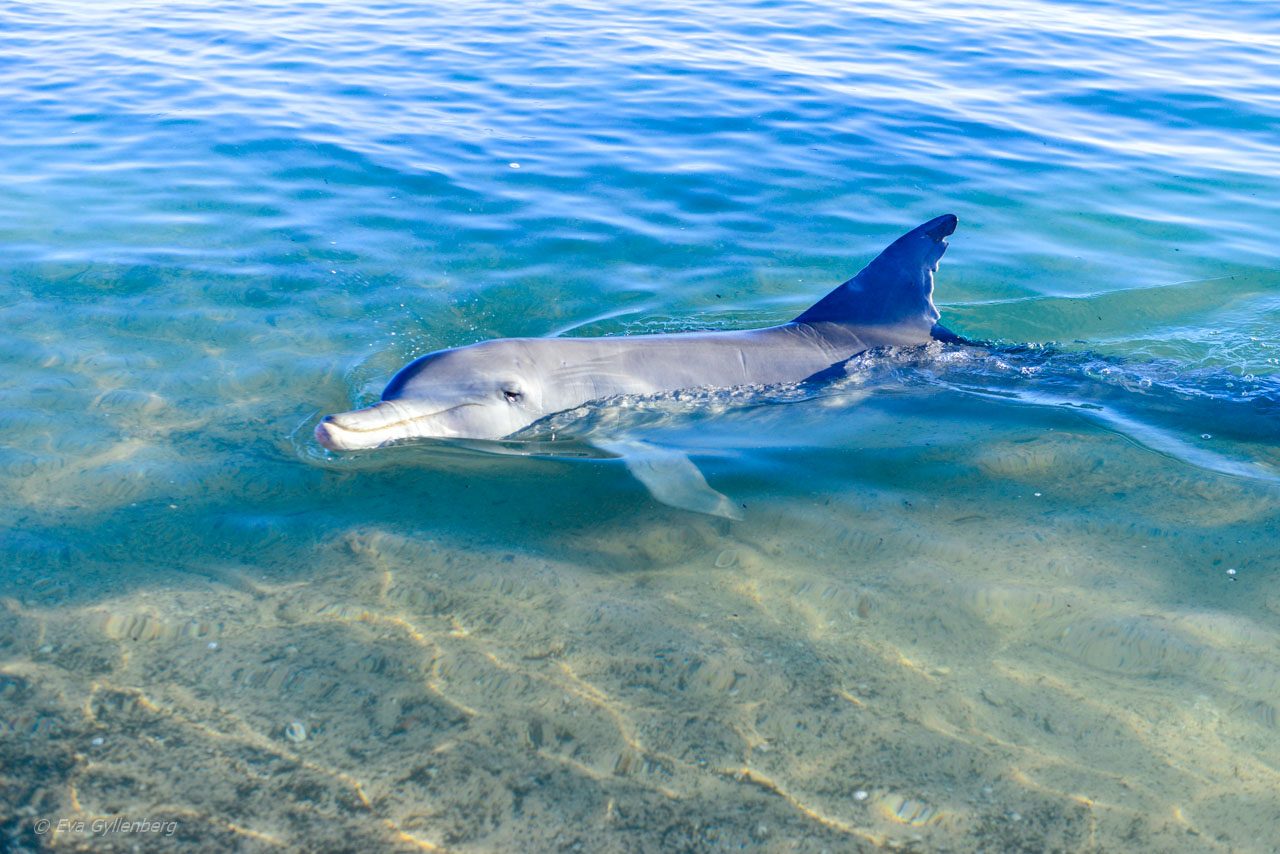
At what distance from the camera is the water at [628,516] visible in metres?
4.80

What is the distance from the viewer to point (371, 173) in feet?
48.4

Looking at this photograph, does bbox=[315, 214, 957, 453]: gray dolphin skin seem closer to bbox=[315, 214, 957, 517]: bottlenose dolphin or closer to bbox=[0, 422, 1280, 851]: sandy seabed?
bbox=[315, 214, 957, 517]: bottlenose dolphin

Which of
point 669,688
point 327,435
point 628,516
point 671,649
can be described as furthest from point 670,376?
point 669,688

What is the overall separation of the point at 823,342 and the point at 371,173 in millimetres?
7811

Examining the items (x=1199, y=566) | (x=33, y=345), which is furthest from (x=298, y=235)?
(x=1199, y=566)

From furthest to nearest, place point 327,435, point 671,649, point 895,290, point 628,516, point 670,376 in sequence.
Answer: point 895,290 < point 670,376 < point 327,435 < point 628,516 < point 671,649

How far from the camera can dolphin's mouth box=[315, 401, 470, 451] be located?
7.32 m

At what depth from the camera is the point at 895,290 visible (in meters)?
9.45

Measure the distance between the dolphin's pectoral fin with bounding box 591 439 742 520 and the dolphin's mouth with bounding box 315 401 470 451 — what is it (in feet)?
3.99

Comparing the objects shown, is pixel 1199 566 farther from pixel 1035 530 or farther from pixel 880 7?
pixel 880 7

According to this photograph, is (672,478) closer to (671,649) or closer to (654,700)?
(671,649)

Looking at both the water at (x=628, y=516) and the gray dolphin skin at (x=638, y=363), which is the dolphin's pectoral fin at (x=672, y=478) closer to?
the gray dolphin skin at (x=638, y=363)

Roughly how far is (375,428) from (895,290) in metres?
4.48

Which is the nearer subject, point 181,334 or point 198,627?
point 198,627
